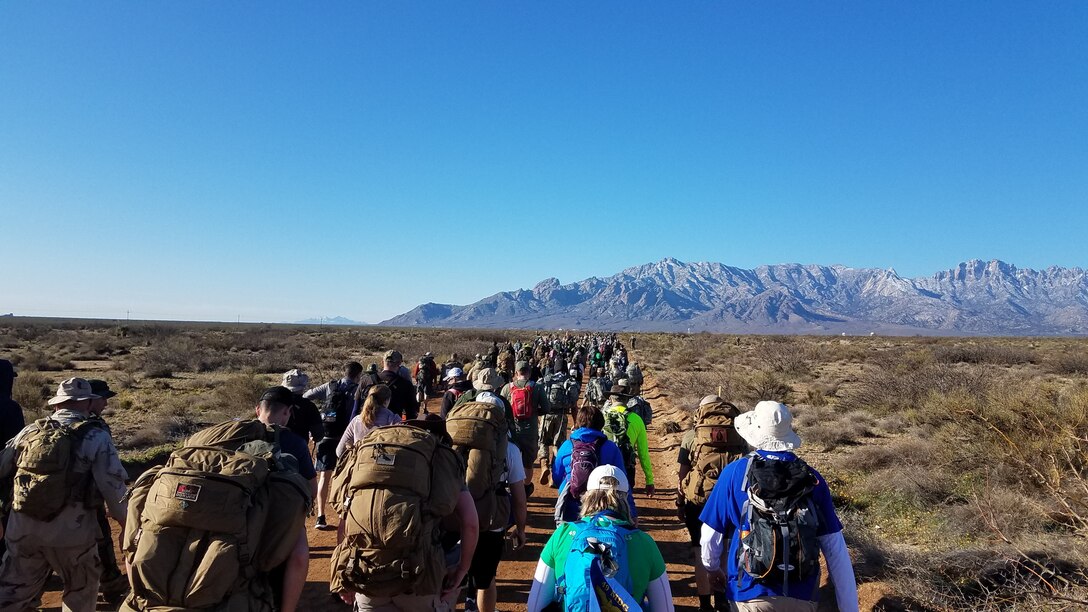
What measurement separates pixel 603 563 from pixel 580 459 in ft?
6.23

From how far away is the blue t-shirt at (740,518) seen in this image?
9.27 feet

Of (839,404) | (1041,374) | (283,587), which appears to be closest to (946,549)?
(283,587)

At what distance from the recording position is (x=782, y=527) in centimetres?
275

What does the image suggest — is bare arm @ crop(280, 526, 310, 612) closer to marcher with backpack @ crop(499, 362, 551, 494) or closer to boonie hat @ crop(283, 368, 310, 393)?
boonie hat @ crop(283, 368, 310, 393)

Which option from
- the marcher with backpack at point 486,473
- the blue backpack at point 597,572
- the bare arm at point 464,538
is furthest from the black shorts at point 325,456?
the blue backpack at point 597,572

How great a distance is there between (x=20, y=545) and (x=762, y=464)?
15.3 feet

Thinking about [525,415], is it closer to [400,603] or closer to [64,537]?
[400,603]

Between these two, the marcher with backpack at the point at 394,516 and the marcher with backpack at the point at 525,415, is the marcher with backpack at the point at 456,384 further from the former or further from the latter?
the marcher with backpack at the point at 394,516

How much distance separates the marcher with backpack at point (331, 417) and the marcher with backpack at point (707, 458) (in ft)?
13.2

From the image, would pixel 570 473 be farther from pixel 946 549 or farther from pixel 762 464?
pixel 946 549

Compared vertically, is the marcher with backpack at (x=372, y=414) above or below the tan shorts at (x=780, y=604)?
above

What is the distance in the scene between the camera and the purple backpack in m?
4.15

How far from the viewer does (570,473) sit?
4.30 meters

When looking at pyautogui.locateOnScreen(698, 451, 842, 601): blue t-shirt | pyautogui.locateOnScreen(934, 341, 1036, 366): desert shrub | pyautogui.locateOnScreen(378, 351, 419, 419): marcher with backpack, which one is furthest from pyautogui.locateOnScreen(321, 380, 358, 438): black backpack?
pyautogui.locateOnScreen(934, 341, 1036, 366): desert shrub
